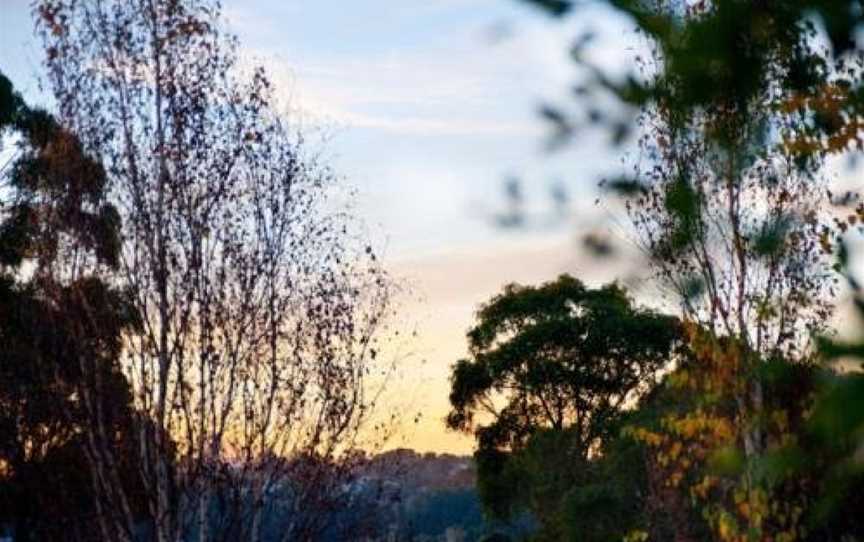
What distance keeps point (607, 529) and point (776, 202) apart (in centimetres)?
1677

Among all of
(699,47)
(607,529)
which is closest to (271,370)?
(699,47)

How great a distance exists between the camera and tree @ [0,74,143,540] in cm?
1357

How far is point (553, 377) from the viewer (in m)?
39.0

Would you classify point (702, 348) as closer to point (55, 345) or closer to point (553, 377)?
point (55, 345)

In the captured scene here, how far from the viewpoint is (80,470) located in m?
25.4

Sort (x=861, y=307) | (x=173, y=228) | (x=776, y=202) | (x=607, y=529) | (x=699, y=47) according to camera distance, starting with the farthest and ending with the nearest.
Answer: (x=607, y=529)
(x=776, y=202)
(x=173, y=228)
(x=699, y=47)
(x=861, y=307)

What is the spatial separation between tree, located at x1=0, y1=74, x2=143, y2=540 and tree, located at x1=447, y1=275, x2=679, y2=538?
52.7 feet

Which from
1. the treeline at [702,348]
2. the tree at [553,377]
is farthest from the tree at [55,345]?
the tree at [553,377]

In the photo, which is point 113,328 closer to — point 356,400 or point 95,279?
point 95,279

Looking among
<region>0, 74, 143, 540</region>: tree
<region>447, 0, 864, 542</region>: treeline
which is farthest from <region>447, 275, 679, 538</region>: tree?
<region>0, 74, 143, 540</region>: tree

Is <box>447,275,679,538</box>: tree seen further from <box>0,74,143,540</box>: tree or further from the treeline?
<box>0,74,143,540</box>: tree

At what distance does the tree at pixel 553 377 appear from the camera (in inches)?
1538

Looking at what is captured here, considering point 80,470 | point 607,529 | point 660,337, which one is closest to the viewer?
point 80,470

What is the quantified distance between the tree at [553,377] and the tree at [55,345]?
1605 cm
